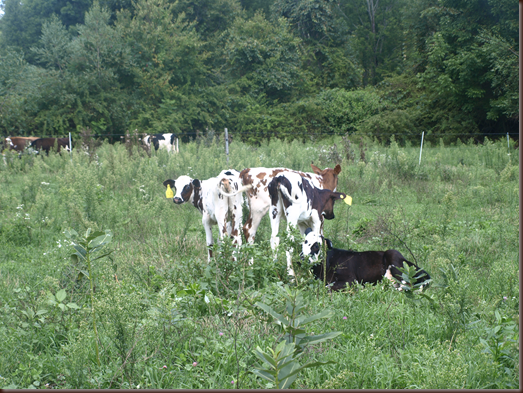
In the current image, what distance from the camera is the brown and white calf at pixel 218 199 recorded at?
18.2 ft

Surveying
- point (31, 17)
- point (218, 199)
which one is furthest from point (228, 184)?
point (31, 17)

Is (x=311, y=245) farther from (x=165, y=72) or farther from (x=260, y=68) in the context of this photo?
(x=260, y=68)

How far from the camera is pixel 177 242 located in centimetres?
557

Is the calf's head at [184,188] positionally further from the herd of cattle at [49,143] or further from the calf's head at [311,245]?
the herd of cattle at [49,143]

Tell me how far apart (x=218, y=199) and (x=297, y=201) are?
95 centimetres

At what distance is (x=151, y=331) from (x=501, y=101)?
2034 cm

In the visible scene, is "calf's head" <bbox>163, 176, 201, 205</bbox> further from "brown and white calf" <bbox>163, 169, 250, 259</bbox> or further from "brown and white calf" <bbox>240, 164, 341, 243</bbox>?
"brown and white calf" <bbox>240, 164, 341, 243</bbox>

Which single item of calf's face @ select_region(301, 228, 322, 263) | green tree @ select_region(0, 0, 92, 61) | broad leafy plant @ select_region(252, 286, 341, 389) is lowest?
calf's face @ select_region(301, 228, 322, 263)

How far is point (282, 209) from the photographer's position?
18.4 feet

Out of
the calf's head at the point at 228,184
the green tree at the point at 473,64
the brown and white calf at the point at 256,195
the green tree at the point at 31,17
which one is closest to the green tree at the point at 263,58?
the green tree at the point at 473,64

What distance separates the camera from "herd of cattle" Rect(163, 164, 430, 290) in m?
4.77

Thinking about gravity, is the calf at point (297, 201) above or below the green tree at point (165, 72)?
below

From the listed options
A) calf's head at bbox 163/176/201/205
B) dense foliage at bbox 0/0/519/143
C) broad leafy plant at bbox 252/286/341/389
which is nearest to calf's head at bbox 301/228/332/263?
calf's head at bbox 163/176/201/205

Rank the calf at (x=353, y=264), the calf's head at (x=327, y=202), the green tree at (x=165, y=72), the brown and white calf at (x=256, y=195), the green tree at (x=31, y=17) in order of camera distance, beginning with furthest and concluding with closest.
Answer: the green tree at (x=31, y=17) < the green tree at (x=165, y=72) < the brown and white calf at (x=256, y=195) < the calf's head at (x=327, y=202) < the calf at (x=353, y=264)
